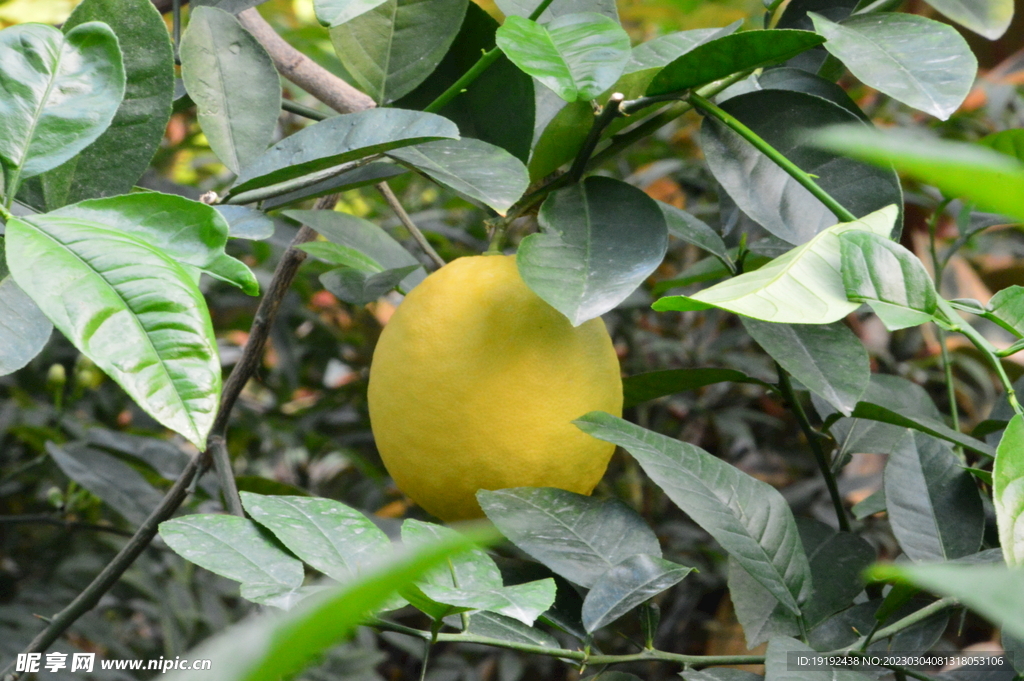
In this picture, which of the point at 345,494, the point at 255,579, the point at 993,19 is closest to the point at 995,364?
the point at 993,19

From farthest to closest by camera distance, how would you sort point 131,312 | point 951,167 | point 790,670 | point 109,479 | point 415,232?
point 109,479
point 415,232
point 790,670
point 131,312
point 951,167

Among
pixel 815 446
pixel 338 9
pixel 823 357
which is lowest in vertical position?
pixel 815 446

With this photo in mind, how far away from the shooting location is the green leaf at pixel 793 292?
32 centimetres

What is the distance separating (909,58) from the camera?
45cm

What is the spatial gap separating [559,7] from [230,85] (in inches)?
8.6

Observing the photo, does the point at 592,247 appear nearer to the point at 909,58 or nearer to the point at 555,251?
the point at 555,251

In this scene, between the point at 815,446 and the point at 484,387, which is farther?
the point at 815,446

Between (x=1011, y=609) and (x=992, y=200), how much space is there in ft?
0.21

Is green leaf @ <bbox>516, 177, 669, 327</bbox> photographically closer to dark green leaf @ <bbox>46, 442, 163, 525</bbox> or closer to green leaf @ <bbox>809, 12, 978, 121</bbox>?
green leaf @ <bbox>809, 12, 978, 121</bbox>

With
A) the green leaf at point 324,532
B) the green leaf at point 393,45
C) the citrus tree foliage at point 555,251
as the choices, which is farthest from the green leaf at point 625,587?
the green leaf at point 393,45

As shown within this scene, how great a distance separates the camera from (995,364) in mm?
403

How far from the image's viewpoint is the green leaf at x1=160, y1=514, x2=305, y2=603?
358mm

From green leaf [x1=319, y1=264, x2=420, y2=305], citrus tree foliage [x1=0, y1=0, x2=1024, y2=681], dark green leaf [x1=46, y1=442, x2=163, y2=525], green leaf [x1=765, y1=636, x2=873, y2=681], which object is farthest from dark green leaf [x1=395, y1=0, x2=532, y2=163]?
dark green leaf [x1=46, y1=442, x2=163, y2=525]

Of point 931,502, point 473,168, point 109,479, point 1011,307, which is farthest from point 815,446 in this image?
point 109,479
